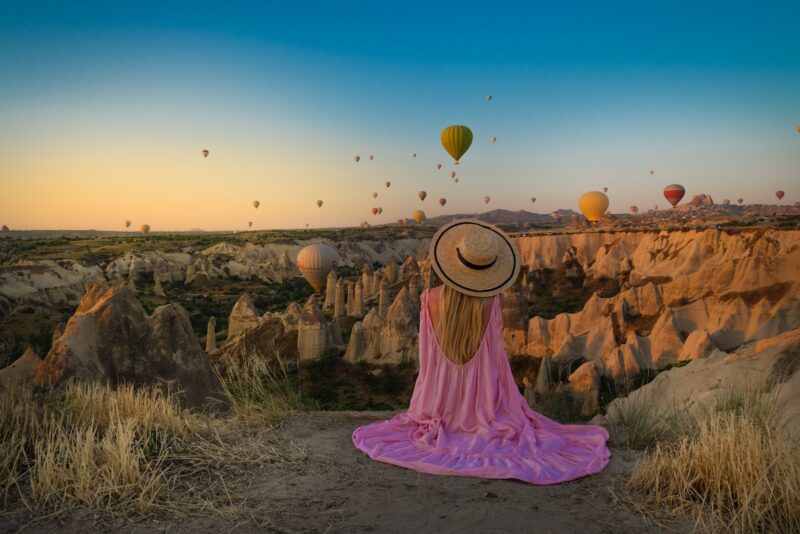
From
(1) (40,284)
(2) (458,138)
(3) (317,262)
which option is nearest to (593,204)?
(3) (317,262)

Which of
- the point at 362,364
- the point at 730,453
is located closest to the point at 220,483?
the point at 730,453

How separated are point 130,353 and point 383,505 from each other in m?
6.20

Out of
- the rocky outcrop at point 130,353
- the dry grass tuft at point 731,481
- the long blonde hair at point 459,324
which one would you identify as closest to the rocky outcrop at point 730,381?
the dry grass tuft at point 731,481

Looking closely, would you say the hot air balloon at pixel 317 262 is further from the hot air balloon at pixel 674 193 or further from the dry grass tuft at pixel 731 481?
the dry grass tuft at pixel 731 481

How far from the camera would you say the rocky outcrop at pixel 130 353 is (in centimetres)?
775

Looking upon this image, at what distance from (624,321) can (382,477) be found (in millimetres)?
25981

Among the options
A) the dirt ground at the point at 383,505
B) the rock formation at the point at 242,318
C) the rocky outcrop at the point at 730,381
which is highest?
the dirt ground at the point at 383,505

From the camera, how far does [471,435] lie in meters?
4.46

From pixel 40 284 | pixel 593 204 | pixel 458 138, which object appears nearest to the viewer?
pixel 458 138

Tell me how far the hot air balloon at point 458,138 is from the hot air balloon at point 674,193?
4052cm

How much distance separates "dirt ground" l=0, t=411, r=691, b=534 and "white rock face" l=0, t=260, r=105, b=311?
4423 centimetres

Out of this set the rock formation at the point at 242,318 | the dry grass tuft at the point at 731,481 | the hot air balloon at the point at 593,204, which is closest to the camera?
the dry grass tuft at the point at 731,481

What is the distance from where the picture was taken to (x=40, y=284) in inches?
1827

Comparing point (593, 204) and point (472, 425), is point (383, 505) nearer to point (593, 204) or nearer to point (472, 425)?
point (472, 425)
